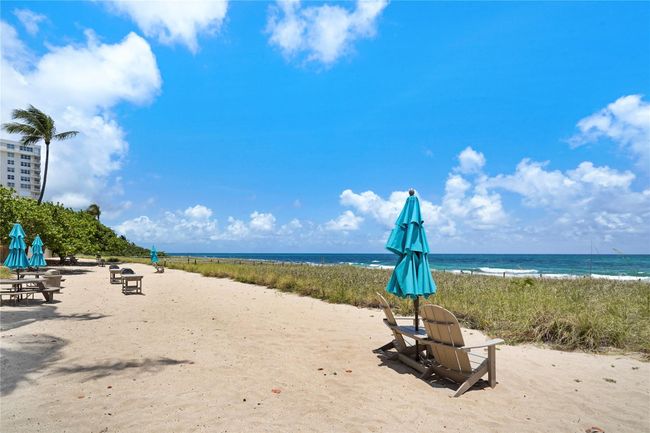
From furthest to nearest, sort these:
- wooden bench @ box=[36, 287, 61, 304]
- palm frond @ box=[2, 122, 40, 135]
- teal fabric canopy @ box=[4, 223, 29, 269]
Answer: palm frond @ box=[2, 122, 40, 135] → teal fabric canopy @ box=[4, 223, 29, 269] → wooden bench @ box=[36, 287, 61, 304]

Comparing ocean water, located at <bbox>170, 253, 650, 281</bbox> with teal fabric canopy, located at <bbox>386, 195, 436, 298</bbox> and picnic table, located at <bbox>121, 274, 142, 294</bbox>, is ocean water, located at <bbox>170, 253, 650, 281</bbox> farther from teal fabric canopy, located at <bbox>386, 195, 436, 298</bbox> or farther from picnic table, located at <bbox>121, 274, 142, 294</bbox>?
picnic table, located at <bbox>121, 274, 142, 294</bbox>

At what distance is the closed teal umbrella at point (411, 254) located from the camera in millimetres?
5605

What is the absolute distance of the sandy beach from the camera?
3932 mm

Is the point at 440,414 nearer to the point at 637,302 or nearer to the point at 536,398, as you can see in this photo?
the point at 536,398

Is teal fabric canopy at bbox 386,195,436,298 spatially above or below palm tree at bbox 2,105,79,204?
below

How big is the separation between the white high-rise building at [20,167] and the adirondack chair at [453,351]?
356 feet

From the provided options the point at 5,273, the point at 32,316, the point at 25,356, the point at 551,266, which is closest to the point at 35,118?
the point at 5,273

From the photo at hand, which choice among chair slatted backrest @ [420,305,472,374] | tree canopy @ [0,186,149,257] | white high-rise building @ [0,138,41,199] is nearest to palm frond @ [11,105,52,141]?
tree canopy @ [0,186,149,257]

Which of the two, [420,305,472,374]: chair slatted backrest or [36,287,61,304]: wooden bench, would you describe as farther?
[36,287,61,304]: wooden bench

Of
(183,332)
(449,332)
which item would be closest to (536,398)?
(449,332)

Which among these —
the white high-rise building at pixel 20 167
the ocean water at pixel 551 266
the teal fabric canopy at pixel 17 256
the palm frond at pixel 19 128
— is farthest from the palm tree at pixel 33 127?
the white high-rise building at pixel 20 167

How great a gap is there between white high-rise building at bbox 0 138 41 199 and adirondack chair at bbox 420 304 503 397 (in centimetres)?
10839

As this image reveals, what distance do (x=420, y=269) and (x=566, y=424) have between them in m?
2.43

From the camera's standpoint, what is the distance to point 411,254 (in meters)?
5.70
